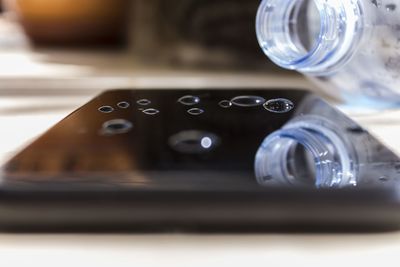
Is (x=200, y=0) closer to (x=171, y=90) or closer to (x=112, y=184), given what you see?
(x=171, y=90)

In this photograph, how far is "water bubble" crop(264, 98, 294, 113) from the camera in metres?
0.38

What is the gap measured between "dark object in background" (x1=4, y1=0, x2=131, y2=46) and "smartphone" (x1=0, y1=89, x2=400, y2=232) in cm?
63

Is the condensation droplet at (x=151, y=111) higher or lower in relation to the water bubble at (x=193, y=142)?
lower

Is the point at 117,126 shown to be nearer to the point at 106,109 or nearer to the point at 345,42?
the point at 106,109

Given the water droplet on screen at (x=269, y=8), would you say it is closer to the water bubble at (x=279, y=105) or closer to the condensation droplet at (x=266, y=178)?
the water bubble at (x=279, y=105)

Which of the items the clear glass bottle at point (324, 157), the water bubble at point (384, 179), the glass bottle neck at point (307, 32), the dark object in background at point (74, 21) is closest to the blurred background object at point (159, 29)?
the dark object in background at point (74, 21)

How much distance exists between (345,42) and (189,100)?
11 cm

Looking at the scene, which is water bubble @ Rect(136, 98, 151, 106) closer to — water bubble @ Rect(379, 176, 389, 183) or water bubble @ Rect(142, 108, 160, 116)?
water bubble @ Rect(142, 108, 160, 116)

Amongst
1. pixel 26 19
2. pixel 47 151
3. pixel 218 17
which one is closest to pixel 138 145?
pixel 47 151

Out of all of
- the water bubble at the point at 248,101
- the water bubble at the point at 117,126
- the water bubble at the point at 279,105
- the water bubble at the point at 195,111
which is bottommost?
the water bubble at the point at 248,101

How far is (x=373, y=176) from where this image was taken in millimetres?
246

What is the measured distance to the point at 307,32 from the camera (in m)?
0.46

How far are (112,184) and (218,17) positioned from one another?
0.47 metres

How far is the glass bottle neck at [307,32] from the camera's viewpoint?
373mm
